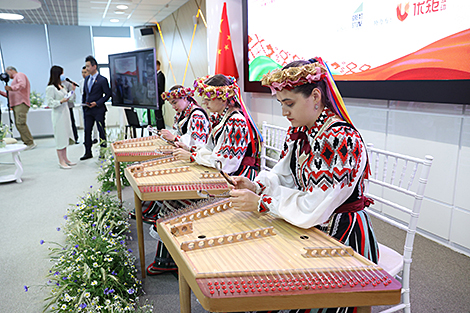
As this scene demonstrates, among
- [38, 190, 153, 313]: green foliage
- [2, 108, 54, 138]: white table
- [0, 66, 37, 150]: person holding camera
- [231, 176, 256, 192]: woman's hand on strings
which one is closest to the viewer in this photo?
A: [231, 176, 256, 192]: woman's hand on strings

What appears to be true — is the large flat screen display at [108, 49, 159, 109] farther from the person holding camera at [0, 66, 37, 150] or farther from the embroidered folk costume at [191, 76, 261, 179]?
the person holding camera at [0, 66, 37, 150]

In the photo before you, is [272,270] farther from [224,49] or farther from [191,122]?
[224,49]

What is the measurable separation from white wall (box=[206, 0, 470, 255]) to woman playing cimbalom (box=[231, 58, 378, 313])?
5.14 ft

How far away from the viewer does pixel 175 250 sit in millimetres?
1158

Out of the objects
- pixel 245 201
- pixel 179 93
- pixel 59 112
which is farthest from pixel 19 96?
pixel 245 201

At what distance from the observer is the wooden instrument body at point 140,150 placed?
2.88 m

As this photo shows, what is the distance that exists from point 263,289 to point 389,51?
2.59 metres

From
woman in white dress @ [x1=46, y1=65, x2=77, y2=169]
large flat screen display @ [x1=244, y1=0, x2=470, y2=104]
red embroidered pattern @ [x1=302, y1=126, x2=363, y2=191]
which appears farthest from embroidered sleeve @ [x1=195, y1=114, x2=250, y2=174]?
woman in white dress @ [x1=46, y1=65, x2=77, y2=169]

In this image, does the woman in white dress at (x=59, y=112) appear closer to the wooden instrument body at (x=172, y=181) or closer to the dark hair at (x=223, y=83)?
the wooden instrument body at (x=172, y=181)

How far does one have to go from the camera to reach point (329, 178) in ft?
4.26

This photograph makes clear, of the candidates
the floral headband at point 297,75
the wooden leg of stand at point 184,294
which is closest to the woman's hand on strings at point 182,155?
the floral headband at point 297,75

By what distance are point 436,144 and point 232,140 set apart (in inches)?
64.9

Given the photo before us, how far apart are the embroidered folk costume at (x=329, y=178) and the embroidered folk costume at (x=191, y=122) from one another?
1791 mm

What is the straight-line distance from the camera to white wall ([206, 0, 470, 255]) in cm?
254
